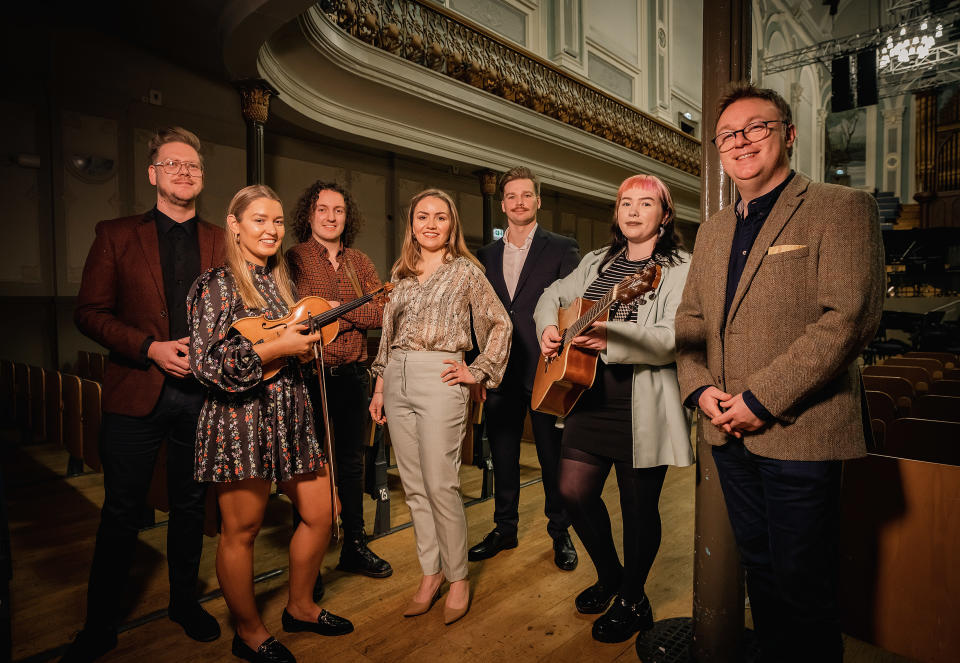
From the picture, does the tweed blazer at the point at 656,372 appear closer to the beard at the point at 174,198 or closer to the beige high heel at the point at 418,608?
the beige high heel at the point at 418,608

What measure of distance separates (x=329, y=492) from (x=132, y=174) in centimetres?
535

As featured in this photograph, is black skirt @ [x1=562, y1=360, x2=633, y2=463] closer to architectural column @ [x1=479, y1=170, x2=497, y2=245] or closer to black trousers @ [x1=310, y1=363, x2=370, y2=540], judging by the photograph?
black trousers @ [x1=310, y1=363, x2=370, y2=540]

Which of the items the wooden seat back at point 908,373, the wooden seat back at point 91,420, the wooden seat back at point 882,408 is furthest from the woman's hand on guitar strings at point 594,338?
the wooden seat back at point 908,373

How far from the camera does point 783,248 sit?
4.27ft

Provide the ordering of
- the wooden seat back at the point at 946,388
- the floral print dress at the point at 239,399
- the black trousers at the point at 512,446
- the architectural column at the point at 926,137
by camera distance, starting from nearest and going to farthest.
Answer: the floral print dress at the point at 239,399 < the black trousers at the point at 512,446 < the wooden seat back at the point at 946,388 < the architectural column at the point at 926,137

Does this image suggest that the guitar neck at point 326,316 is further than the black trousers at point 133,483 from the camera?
No

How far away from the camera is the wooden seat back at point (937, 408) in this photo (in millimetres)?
2449

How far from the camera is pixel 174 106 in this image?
5914 millimetres

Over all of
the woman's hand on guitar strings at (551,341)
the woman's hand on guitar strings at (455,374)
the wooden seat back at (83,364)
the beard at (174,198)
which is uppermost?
the beard at (174,198)

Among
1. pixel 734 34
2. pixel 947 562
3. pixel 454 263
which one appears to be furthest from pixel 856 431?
pixel 454 263

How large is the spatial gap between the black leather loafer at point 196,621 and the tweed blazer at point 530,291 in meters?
1.41

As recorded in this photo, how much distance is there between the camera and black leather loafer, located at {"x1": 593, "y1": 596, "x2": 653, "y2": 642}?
190 centimetres

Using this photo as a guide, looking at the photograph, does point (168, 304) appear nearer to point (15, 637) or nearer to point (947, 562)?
point (15, 637)

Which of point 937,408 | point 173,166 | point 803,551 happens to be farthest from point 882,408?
point 173,166
